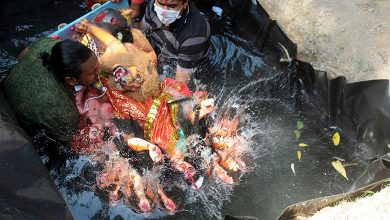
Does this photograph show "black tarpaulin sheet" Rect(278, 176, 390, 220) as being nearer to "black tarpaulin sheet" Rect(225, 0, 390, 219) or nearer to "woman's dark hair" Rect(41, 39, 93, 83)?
"black tarpaulin sheet" Rect(225, 0, 390, 219)

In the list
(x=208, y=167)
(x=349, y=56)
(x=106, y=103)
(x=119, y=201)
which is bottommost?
(x=119, y=201)

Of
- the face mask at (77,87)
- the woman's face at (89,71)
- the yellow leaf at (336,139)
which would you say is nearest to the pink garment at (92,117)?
the face mask at (77,87)

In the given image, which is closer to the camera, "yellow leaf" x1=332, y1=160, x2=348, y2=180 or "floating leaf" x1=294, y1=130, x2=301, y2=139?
"yellow leaf" x1=332, y1=160, x2=348, y2=180

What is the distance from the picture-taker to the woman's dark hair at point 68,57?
10.0ft

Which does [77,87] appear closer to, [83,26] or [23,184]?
[83,26]

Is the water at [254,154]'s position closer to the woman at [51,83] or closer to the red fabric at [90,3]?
the woman at [51,83]

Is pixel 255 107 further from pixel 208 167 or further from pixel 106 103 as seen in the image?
pixel 106 103

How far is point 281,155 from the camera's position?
4082 mm

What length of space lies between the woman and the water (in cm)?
34

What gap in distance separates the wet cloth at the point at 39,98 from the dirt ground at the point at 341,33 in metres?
2.98

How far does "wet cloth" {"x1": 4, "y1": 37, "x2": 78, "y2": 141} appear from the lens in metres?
3.20

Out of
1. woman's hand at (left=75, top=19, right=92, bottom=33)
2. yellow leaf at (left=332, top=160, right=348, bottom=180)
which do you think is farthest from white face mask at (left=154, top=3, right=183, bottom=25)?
yellow leaf at (left=332, top=160, right=348, bottom=180)

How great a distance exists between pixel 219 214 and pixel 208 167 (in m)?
0.49

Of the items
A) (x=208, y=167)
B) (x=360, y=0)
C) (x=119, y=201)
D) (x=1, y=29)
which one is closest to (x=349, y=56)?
(x=360, y=0)
